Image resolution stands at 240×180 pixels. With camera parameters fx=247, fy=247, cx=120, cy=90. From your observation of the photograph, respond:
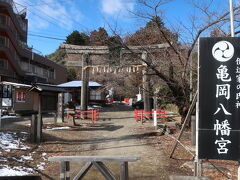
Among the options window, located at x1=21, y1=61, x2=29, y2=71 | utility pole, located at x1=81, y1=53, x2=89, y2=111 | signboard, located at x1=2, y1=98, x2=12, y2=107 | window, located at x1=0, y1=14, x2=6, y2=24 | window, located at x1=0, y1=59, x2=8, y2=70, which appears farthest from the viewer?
window, located at x1=21, y1=61, x2=29, y2=71

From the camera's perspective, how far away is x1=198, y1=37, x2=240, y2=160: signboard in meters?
4.67

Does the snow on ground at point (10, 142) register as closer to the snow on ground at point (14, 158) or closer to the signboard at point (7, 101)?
the snow on ground at point (14, 158)

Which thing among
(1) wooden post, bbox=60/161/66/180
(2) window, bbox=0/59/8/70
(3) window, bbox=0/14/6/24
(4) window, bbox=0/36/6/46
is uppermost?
(3) window, bbox=0/14/6/24

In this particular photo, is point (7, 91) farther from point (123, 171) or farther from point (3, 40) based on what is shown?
point (3, 40)

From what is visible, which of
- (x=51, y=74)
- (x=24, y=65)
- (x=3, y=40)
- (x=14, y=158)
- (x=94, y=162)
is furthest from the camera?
(x=51, y=74)

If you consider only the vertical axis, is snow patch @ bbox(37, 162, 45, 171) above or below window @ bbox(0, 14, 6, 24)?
below

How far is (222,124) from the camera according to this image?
468 cm

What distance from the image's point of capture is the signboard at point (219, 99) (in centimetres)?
467

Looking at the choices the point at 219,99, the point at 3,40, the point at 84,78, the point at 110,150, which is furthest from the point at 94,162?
the point at 3,40

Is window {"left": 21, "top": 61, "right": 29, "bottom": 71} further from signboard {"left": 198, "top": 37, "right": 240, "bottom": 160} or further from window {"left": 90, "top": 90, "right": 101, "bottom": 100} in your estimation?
signboard {"left": 198, "top": 37, "right": 240, "bottom": 160}

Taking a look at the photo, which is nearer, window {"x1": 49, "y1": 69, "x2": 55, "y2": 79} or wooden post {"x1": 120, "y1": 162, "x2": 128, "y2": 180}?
wooden post {"x1": 120, "y1": 162, "x2": 128, "y2": 180}

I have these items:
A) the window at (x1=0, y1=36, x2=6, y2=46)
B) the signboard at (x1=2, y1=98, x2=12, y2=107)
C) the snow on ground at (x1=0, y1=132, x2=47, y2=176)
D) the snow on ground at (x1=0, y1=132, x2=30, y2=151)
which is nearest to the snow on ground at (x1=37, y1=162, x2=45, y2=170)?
the snow on ground at (x1=0, y1=132, x2=47, y2=176)

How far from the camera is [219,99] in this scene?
471 cm

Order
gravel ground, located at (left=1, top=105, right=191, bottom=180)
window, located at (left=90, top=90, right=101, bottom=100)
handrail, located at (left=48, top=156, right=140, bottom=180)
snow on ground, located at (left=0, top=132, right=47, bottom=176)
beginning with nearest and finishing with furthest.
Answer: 1. handrail, located at (left=48, top=156, right=140, bottom=180)
2. snow on ground, located at (left=0, top=132, right=47, bottom=176)
3. gravel ground, located at (left=1, top=105, right=191, bottom=180)
4. window, located at (left=90, top=90, right=101, bottom=100)
